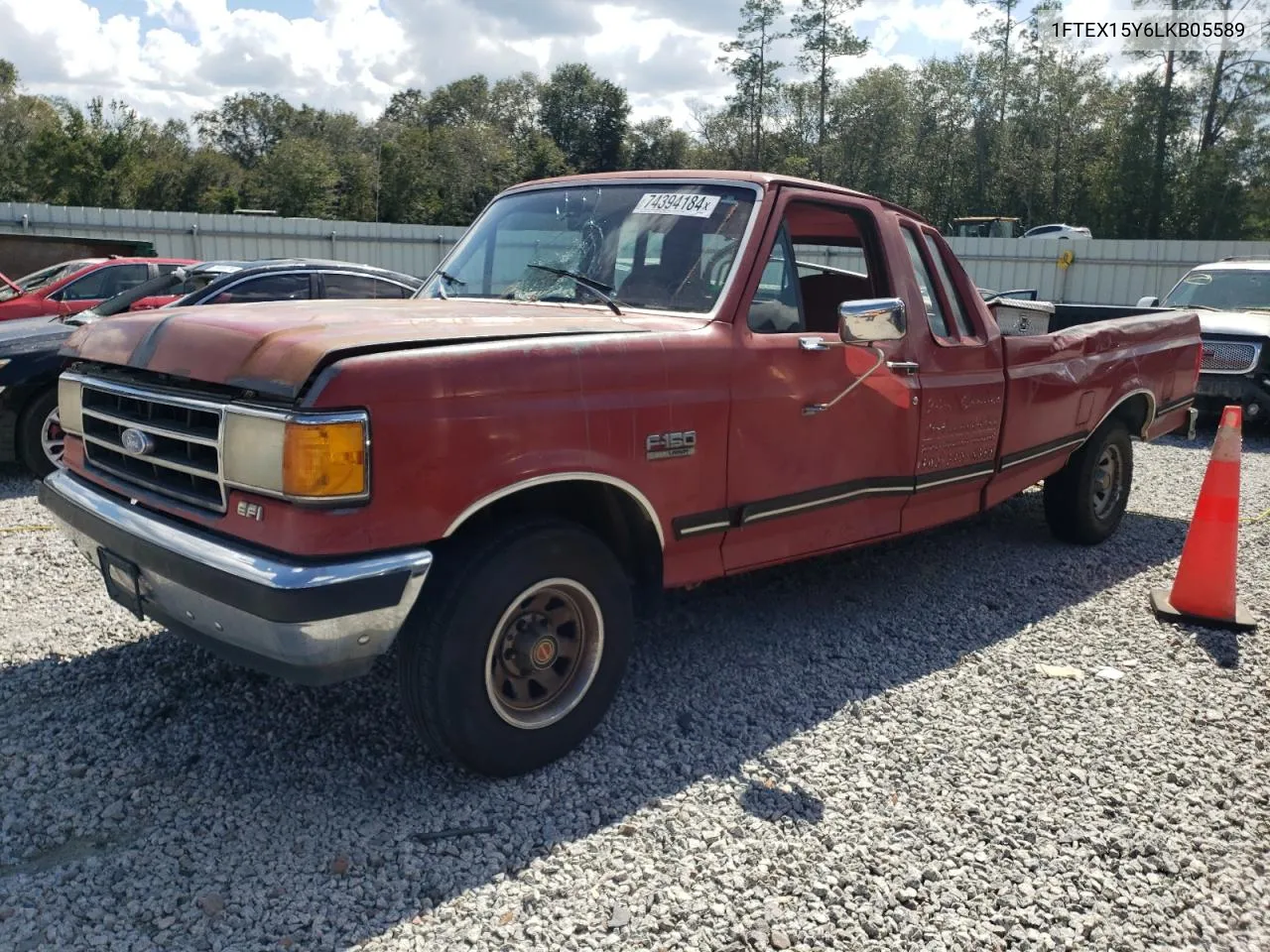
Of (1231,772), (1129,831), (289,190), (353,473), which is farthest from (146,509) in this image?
(289,190)

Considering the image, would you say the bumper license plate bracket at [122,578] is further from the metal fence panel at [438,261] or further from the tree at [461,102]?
the tree at [461,102]

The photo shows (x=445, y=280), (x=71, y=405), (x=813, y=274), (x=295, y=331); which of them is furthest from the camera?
(x=813, y=274)

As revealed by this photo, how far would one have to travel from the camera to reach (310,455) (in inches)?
104

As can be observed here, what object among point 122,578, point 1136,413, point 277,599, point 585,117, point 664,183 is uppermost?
point 585,117

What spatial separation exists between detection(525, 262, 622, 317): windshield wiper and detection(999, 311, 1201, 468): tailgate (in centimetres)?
230

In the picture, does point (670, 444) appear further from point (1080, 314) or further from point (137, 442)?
point (1080, 314)

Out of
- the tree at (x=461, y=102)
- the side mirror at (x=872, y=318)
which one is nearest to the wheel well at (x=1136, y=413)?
the side mirror at (x=872, y=318)

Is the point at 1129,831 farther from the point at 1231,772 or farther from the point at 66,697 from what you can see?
the point at 66,697

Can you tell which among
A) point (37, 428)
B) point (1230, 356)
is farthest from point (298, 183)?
point (1230, 356)

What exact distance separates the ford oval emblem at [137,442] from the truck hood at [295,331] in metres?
0.22

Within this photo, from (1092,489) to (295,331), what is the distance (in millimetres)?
5082

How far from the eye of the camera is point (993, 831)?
10.2ft

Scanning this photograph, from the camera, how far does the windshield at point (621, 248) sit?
12.7 feet

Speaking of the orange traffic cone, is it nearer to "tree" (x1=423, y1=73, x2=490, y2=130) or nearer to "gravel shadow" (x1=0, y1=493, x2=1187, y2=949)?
"gravel shadow" (x1=0, y1=493, x2=1187, y2=949)
